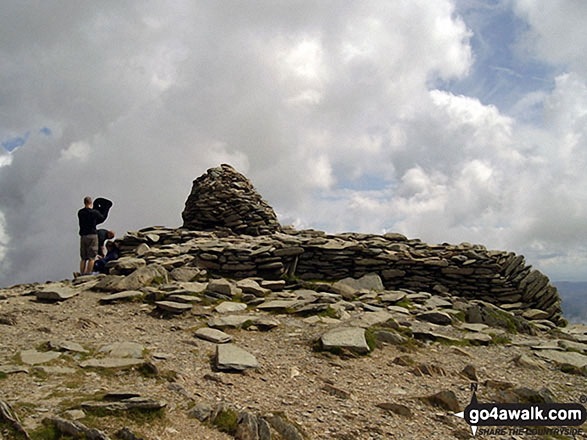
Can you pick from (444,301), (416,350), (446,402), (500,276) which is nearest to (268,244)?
(444,301)

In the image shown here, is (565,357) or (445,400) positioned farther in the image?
(565,357)

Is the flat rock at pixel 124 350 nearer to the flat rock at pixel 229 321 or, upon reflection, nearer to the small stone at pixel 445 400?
the flat rock at pixel 229 321

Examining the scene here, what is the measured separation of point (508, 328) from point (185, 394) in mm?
8816

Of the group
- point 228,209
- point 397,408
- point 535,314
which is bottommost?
point 397,408

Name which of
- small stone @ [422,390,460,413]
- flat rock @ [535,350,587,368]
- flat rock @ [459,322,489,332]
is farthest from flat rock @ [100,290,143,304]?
flat rock @ [535,350,587,368]

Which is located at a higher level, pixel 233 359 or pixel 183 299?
pixel 183 299

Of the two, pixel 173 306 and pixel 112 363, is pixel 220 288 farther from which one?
pixel 112 363

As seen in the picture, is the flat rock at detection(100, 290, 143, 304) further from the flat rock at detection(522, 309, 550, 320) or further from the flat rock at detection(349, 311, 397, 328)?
the flat rock at detection(522, 309, 550, 320)

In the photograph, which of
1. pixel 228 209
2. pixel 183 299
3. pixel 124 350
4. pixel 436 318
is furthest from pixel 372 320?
pixel 228 209

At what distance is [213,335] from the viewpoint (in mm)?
6746

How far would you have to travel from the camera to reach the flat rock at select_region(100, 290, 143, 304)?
860 centimetres

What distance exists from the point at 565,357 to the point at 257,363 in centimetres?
650

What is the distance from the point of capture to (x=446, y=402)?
15.6ft

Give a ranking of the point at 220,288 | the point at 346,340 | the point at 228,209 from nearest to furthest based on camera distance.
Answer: the point at 346,340, the point at 220,288, the point at 228,209
